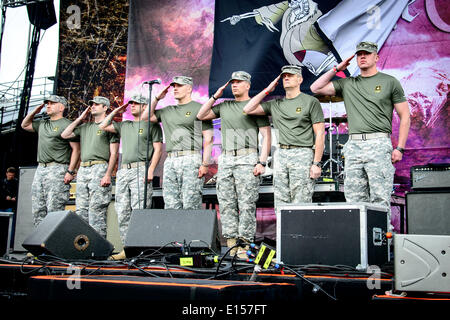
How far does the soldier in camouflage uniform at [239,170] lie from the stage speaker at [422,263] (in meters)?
2.70

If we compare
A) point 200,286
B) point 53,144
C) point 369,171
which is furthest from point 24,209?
point 200,286

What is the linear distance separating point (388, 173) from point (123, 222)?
8.79 feet

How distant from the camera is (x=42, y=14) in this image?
7664mm

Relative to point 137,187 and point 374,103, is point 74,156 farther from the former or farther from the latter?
point 374,103

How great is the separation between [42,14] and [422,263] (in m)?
7.21

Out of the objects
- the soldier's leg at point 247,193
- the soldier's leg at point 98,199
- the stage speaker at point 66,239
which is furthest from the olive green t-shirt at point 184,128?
the stage speaker at point 66,239

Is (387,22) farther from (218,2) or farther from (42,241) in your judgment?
(42,241)

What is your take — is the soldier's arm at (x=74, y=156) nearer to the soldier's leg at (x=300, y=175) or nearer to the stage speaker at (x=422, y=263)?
the soldier's leg at (x=300, y=175)

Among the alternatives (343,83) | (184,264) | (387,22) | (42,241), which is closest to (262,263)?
(184,264)

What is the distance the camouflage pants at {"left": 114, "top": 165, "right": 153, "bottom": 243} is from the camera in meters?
5.23

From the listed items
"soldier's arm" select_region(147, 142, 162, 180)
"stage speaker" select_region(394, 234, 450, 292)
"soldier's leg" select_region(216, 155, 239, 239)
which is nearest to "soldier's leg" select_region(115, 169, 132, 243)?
"soldier's arm" select_region(147, 142, 162, 180)

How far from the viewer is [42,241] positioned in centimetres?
339

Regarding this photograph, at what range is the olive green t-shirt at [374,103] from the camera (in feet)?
13.2
